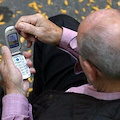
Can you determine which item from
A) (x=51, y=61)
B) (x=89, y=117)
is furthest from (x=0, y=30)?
(x=89, y=117)

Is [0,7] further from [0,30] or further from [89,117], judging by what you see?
[89,117]

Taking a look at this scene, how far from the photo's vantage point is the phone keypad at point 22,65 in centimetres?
168

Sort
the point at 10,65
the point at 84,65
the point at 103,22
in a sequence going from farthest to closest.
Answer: the point at 10,65 < the point at 84,65 < the point at 103,22

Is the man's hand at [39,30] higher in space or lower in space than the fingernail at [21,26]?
lower

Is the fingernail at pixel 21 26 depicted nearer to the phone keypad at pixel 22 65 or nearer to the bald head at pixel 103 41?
the phone keypad at pixel 22 65

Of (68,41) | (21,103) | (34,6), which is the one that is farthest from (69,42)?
(34,6)

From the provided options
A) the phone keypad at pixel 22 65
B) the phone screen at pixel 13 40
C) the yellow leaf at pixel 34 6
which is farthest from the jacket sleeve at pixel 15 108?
the yellow leaf at pixel 34 6

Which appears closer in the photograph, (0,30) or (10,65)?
(10,65)

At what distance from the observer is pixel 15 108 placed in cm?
151

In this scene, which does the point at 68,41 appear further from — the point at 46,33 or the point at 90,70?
the point at 90,70

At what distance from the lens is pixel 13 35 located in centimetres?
170

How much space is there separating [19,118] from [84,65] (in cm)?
42

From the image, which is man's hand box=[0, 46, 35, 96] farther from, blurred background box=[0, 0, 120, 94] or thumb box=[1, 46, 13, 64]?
blurred background box=[0, 0, 120, 94]

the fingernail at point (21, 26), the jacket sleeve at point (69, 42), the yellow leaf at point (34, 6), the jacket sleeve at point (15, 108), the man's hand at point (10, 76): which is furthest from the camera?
the yellow leaf at point (34, 6)
